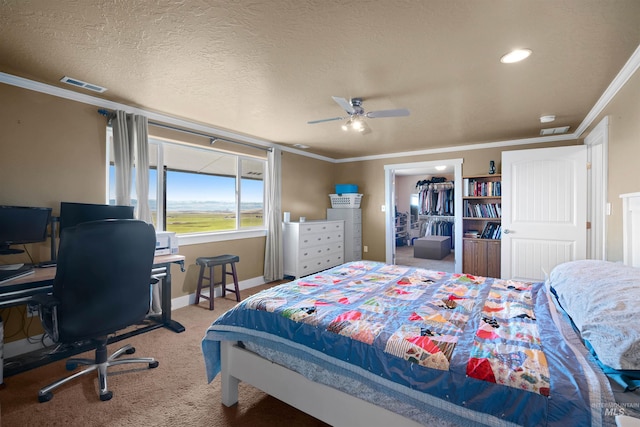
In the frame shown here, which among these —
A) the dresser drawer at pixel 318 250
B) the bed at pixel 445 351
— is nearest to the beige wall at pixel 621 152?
the bed at pixel 445 351

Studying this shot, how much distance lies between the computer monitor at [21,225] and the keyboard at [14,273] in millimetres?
139

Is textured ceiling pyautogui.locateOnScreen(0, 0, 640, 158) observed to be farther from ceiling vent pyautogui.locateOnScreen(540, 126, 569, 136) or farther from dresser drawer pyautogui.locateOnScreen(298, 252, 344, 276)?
dresser drawer pyautogui.locateOnScreen(298, 252, 344, 276)

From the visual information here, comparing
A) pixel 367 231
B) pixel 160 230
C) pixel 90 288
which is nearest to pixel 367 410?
pixel 90 288

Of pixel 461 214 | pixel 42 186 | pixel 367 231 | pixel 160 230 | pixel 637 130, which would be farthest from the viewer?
pixel 367 231

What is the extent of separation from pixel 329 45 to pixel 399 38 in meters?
0.45

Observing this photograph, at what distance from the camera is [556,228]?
362 centimetres

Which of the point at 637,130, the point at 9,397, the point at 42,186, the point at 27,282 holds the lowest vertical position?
the point at 9,397

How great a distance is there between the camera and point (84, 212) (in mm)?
2586

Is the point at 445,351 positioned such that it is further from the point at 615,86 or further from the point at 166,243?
the point at 166,243

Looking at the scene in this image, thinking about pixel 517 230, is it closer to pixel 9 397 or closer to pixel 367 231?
pixel 367 231

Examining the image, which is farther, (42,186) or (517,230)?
(517,230)

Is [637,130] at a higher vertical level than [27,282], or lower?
higher

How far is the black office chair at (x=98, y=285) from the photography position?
173 centimetres

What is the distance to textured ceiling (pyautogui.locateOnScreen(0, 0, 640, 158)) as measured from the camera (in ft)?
5.19
